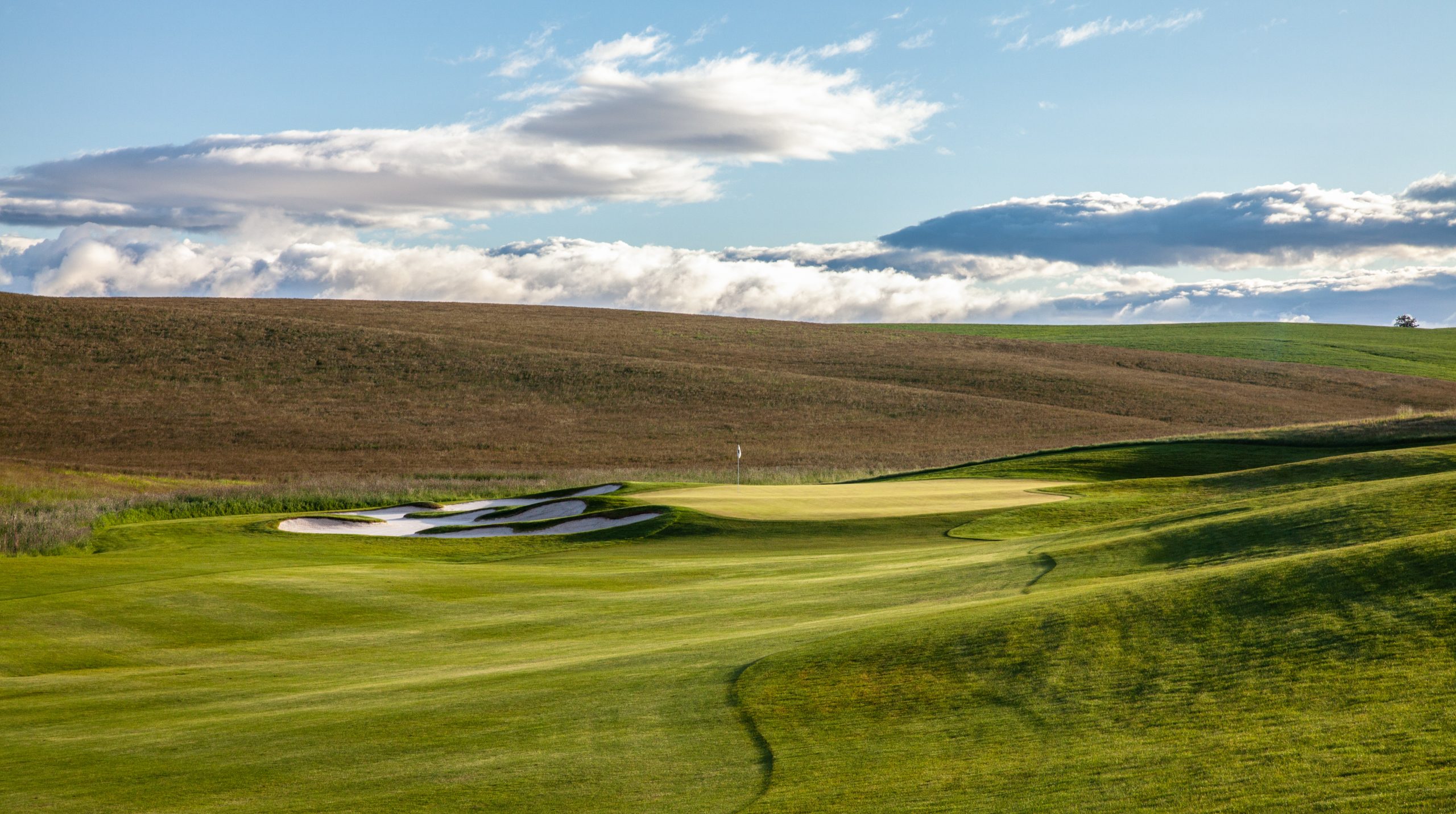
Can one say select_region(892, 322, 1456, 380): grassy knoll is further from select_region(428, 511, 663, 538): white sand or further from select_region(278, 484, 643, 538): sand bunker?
select_region(428, 511, 663, 538): white sand

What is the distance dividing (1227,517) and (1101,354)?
73.9 m

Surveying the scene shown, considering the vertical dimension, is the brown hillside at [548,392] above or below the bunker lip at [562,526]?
above

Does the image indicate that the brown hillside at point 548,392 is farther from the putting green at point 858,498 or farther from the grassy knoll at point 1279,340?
the putting green at point 858,498

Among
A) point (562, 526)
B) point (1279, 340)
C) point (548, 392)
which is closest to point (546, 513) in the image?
point (562, 526)

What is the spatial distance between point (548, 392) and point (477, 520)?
33.8 m

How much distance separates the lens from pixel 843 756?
6.77 m

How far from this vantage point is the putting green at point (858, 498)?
2347cm

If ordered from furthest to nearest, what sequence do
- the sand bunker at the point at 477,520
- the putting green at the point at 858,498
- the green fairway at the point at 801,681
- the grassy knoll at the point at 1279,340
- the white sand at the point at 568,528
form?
the grassy knoll at the point at 1279,340
the sand bunker at the point at 477,520
the white sand at the point at 568,528
the putting green at the point at 858,498
the green fairway at the point at 801,681

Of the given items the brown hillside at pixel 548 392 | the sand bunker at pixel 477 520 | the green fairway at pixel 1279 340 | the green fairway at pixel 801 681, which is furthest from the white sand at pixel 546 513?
the green fairway at pixel 1279 340

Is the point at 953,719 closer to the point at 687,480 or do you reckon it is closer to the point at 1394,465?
the point at 1394,465

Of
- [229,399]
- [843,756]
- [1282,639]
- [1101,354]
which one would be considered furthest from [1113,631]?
[1101,354]

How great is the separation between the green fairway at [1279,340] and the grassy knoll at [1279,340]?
67mm

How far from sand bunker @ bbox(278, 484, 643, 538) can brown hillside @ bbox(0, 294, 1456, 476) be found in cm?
1352

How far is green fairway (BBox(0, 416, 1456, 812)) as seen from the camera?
5.93 m
